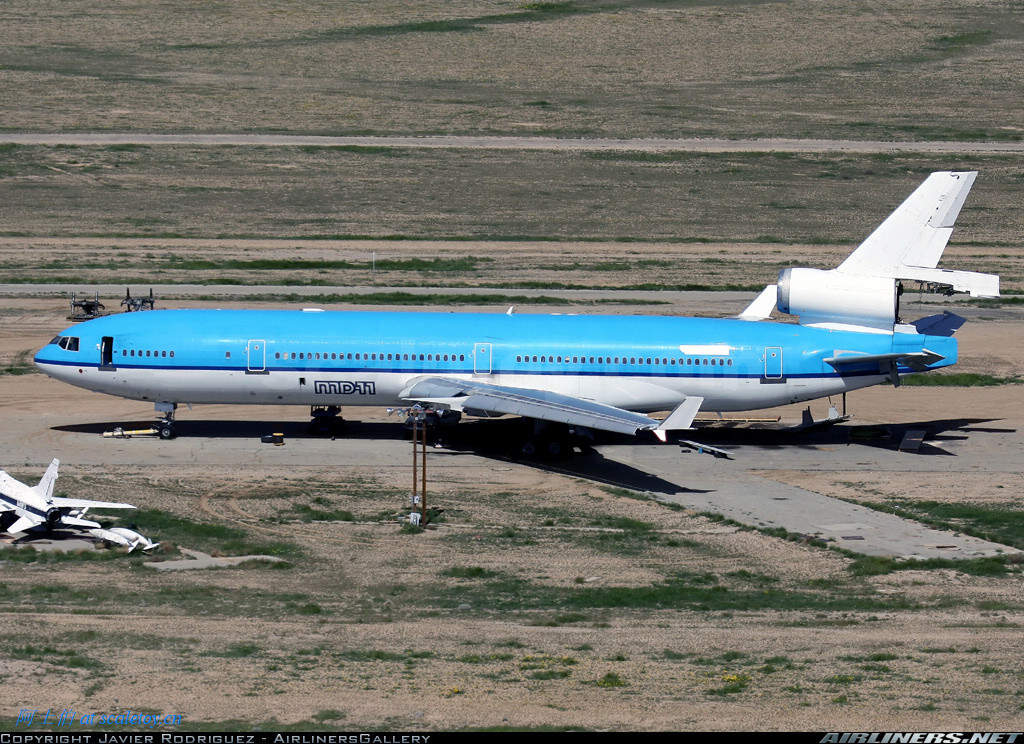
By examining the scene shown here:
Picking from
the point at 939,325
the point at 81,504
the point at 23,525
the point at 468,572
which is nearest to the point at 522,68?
the point at 939,325

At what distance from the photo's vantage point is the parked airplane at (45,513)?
140ft

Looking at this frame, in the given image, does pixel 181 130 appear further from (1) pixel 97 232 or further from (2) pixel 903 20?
(2) pixel 903 20

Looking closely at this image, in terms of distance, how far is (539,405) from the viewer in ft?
172

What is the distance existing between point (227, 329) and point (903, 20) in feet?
459

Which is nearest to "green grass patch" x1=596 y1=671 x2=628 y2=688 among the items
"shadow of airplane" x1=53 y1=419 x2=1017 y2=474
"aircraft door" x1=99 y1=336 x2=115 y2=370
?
"shadow of airplane" x1=53 y1=419 x2=1017 y2=474

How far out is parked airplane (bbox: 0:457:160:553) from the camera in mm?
42781

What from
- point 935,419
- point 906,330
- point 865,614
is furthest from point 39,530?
point 935,419

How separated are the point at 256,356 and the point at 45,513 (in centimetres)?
1402

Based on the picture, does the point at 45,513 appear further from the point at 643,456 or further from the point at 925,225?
the point at 925,225

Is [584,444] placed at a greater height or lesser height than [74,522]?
greater

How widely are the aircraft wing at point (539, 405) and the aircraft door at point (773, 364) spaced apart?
232 inches

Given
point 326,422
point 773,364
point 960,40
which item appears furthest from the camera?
point 960,40

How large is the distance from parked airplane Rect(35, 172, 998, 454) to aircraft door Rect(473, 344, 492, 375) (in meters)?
0.04

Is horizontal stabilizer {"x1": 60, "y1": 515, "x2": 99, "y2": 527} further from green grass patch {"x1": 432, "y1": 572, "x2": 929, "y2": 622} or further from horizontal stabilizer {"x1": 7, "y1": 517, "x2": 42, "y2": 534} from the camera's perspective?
green grass patch {"x1": 432, "y1": 572, "x2": 929, "y2": 622}
